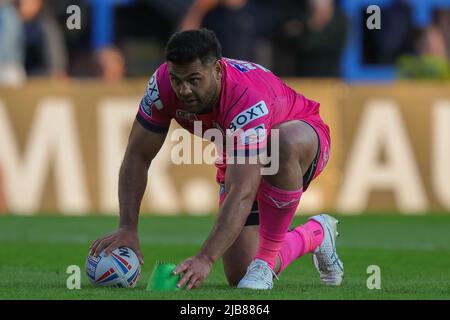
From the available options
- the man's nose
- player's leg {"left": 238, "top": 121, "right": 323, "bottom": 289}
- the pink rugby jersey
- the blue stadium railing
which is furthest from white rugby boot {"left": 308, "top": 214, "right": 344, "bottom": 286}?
the blue stadium railing

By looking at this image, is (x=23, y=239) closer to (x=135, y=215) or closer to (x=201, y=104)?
(x=135, y=215)

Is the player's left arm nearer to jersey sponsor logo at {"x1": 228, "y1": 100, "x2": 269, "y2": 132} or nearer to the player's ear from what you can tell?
jersey sponsor logo at {"x1": 228, "y1": 100, "x2": 269, "y2": 132}

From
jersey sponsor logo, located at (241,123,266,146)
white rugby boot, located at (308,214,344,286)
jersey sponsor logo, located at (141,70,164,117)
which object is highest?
jersey sponsor logo, located at (141,70,164,117)

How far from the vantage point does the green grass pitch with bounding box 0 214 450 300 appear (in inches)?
280

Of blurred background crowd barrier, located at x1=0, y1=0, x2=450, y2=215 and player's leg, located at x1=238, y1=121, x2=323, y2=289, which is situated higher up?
player's leg, located at x1=238, y1=121, x2=323, y2=289

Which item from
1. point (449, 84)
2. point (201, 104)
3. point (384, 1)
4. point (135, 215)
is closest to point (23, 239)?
point (135, 215)

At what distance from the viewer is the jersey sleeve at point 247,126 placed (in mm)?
7031

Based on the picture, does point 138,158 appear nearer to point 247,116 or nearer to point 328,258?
point 247,116

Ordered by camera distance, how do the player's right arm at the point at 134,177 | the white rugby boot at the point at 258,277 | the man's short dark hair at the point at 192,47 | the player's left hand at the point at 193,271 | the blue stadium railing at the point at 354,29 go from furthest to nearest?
the blue stadium railing at the point at 354,29 → the player's right arm at the point at 134,177 → the white rugby boot at the point at 258,277 → the man's short dark hair at the point at 192,47 → the player's left hand at the point at 193,271

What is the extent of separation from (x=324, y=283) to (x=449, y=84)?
319 inches

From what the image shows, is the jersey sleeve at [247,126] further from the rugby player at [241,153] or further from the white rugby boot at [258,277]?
the white rugby boot at [258,277]

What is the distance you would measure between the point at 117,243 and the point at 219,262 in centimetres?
285

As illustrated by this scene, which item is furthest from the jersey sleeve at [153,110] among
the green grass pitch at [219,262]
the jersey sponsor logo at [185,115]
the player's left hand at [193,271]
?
the player's left hand at [193,271]

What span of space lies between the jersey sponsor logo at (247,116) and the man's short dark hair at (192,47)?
0.35 meters
